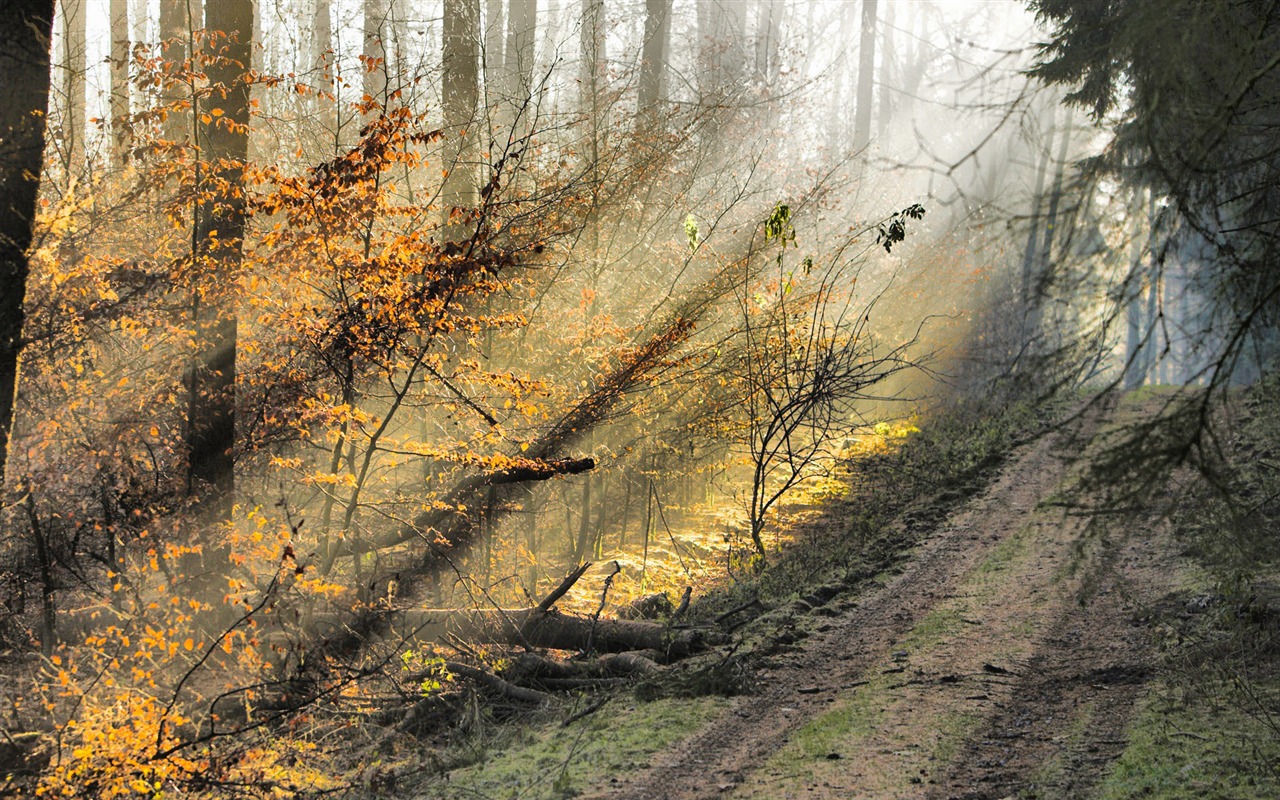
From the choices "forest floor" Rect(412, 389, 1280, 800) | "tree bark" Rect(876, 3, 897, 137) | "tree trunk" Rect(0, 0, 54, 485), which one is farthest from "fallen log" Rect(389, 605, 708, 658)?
"tree bark" Rect(876, 3, 897, 137)

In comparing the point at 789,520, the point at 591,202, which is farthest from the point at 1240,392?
the point at 591,202

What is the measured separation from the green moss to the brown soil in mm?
185

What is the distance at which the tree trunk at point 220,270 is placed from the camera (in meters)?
9.10

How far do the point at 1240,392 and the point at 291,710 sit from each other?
1961 cm

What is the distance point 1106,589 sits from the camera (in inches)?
370

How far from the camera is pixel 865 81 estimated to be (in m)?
33.3

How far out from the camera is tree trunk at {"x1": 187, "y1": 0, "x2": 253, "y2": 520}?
9102mm

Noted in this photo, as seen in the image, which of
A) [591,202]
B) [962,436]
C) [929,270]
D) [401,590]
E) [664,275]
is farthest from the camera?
[929,270]

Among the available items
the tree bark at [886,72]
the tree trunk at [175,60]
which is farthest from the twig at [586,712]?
the tree bark at [886,72]

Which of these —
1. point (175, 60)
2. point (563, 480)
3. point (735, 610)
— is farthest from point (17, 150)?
point (563, 480)

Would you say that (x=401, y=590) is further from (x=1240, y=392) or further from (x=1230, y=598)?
(x=1240, y=392)

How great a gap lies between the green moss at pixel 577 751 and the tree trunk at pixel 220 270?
4.28m

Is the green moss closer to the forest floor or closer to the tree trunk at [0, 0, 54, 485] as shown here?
the forest floor

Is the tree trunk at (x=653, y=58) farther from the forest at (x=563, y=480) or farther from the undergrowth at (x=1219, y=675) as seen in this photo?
the undergrowth at (x=1219, y=675)
